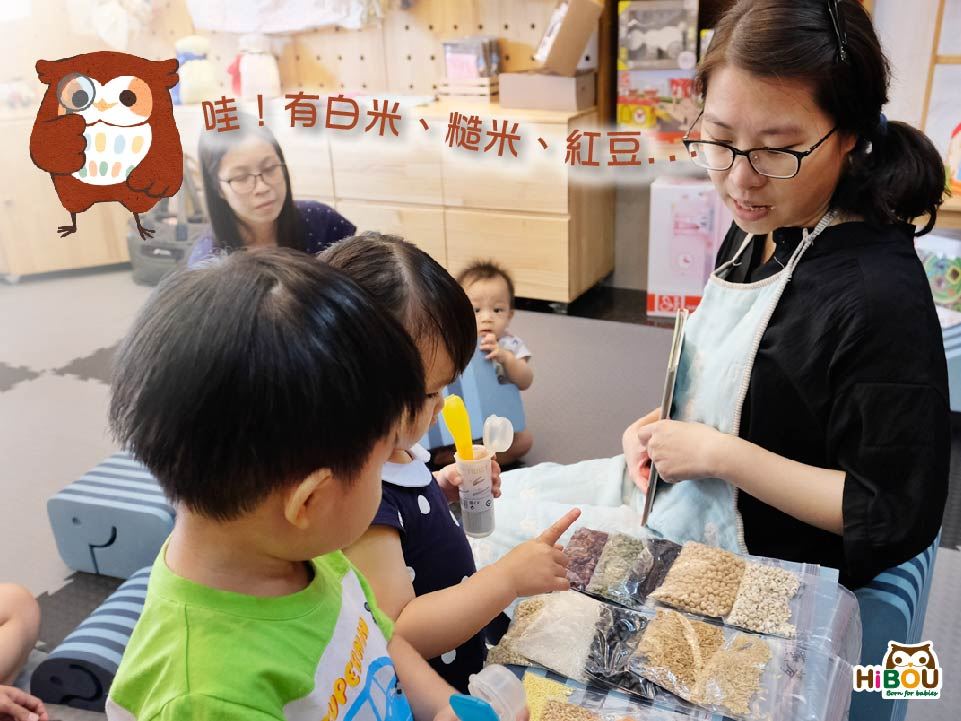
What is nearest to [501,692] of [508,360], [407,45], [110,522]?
[110,522]

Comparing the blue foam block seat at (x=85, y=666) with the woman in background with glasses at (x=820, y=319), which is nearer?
the woman in background with glasses at (x=820, y=319)

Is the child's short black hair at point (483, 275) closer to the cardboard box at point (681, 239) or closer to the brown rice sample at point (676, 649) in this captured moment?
the cardboard box at point (681, 239)

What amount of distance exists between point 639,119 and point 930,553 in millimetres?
1942

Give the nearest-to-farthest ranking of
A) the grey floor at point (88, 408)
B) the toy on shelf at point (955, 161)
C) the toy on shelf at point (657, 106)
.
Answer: the grey floor at point (88, 408)
the toy on shelf at point (955, 161)
the toy on shelf at point (657, 106)

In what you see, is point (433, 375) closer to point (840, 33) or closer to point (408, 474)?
point (408, 474)

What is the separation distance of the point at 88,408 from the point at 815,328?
1879 mm

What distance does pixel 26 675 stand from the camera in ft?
4.08

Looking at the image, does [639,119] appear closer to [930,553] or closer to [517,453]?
[517,453]

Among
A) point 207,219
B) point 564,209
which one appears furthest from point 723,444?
point 564,209

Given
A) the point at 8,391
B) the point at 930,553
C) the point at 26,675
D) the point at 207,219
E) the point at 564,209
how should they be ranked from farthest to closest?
the point at 564,209
the point at 8,391
the point at 207,219
the point at 26,675
the point at 930,553

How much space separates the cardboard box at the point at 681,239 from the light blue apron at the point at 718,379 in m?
1.62

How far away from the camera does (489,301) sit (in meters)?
1.82

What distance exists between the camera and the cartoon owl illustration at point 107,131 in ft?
2.38

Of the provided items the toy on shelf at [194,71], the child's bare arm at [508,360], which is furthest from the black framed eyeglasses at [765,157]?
the child's bare arm at [508,360]
